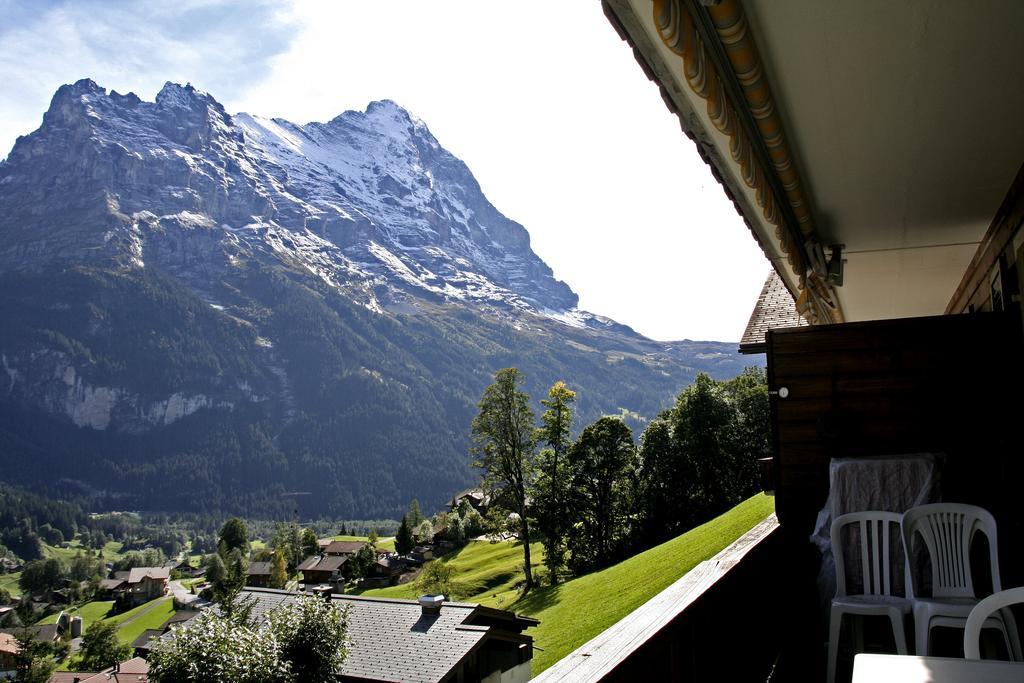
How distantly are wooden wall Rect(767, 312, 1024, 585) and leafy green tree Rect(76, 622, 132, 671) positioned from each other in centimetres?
4357

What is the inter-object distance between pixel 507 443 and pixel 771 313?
19.9 m

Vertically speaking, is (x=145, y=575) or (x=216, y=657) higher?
(x=216, y=657)

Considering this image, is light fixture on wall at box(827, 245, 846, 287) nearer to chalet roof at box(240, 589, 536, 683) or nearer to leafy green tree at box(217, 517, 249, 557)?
chalet roof at box(240, 589, 536, 683)

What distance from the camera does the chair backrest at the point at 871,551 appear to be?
345cm

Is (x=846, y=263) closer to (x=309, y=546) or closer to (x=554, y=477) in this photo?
(x=554, y=477)

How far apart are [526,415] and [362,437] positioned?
147 m

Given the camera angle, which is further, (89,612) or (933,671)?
(89,612)

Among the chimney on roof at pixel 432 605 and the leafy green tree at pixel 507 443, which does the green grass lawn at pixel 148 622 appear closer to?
the leafy green tree at pixel 507 443

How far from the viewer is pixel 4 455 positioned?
159m

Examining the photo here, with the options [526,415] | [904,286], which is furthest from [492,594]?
[904,286]

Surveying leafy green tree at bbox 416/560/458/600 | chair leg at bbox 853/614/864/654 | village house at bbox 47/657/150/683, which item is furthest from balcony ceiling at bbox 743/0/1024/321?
village house at bbox 47/657/150/683

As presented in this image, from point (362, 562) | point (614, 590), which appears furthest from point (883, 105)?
point (362, 562)

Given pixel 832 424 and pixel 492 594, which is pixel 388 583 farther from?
pixel 832 424

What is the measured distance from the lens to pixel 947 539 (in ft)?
10.4
